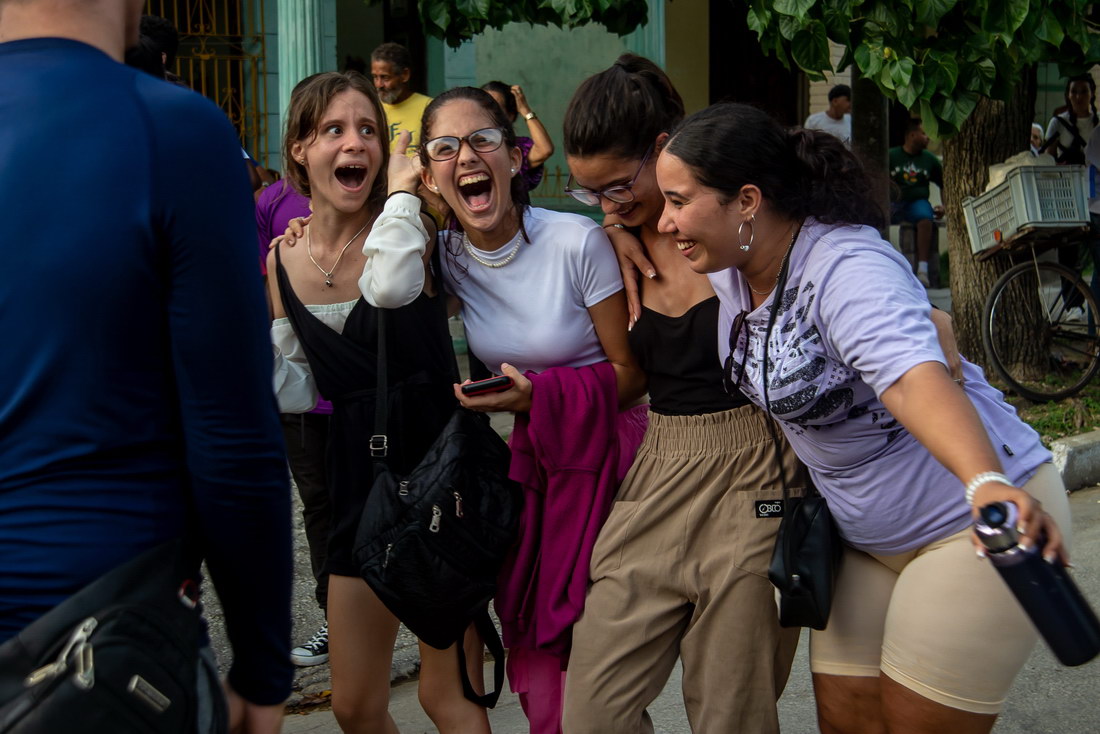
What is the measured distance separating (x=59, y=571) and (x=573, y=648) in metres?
1.64

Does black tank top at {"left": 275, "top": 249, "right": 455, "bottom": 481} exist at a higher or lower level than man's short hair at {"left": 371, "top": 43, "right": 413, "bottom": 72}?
lower

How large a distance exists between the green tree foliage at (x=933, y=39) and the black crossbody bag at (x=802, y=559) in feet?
10.5

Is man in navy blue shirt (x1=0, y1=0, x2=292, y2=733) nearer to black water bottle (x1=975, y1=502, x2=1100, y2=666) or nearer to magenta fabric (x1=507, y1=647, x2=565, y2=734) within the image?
black water bottle (x1=975, y1=502, x2=1100, y2=666)

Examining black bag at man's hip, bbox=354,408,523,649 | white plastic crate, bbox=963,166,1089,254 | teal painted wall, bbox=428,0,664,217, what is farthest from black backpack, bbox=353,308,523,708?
teal painted wall, bbox=428,0,664,217

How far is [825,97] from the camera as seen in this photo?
607 inches

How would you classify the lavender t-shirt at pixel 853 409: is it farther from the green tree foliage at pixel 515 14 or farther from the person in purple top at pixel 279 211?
the green tree foliage at pixel 515 14

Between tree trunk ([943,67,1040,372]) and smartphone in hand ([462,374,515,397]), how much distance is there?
18.6ft

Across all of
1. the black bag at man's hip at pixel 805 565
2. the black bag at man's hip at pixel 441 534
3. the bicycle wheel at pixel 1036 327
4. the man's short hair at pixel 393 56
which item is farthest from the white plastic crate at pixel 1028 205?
the black bag at man's hip at pixel 441 534

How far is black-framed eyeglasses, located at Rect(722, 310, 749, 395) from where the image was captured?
2738 mm

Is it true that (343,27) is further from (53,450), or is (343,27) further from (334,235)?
(53,450)

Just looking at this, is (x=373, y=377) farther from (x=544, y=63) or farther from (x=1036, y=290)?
(x=544, y=63)

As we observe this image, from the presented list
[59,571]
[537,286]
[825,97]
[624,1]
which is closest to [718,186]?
[537,286]

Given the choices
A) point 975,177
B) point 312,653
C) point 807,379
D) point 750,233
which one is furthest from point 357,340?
point 975,177

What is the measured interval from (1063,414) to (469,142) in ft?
17.6
